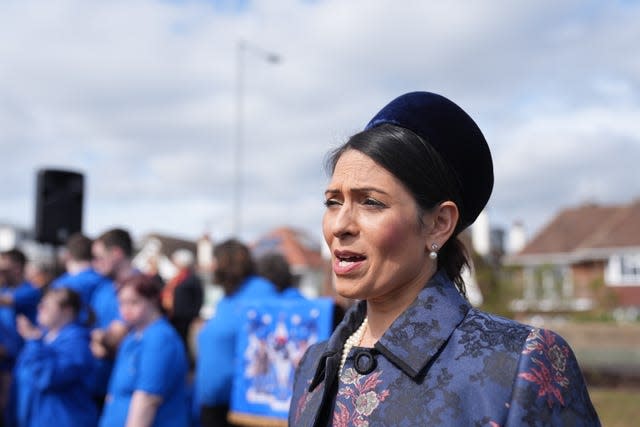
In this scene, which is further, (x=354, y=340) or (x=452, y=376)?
(x=354, y=340)

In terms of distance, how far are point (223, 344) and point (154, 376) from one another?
1.02 meters

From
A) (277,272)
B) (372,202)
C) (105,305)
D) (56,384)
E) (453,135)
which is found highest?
(453,135)

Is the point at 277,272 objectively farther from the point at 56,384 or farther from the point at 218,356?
the point at 56,384

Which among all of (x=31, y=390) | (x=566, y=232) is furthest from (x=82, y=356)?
(x=566, y=232)

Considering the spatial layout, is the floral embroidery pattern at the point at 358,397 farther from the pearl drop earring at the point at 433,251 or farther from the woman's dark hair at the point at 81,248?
the woman's dark hair at the point at 81,248

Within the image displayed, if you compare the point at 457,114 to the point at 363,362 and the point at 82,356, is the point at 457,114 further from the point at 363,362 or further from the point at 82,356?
the point at 82,356

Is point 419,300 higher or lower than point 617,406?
higher

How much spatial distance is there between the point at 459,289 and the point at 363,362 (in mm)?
373

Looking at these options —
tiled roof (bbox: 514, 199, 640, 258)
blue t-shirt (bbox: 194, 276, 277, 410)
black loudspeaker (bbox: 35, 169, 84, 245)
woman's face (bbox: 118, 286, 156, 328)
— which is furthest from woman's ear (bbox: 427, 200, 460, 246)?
tiled roof (bbox: 514, 199, 640, 258)

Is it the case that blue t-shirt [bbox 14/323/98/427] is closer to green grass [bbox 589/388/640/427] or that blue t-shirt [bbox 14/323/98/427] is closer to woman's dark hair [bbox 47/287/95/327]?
woman's dark hair [bbox 47/287/95/327]

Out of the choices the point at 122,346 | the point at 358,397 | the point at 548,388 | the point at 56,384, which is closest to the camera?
the point at 548,388

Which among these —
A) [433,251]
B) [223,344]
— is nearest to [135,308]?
[223,344]

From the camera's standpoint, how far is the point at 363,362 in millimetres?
1745

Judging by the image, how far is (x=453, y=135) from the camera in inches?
68.5
